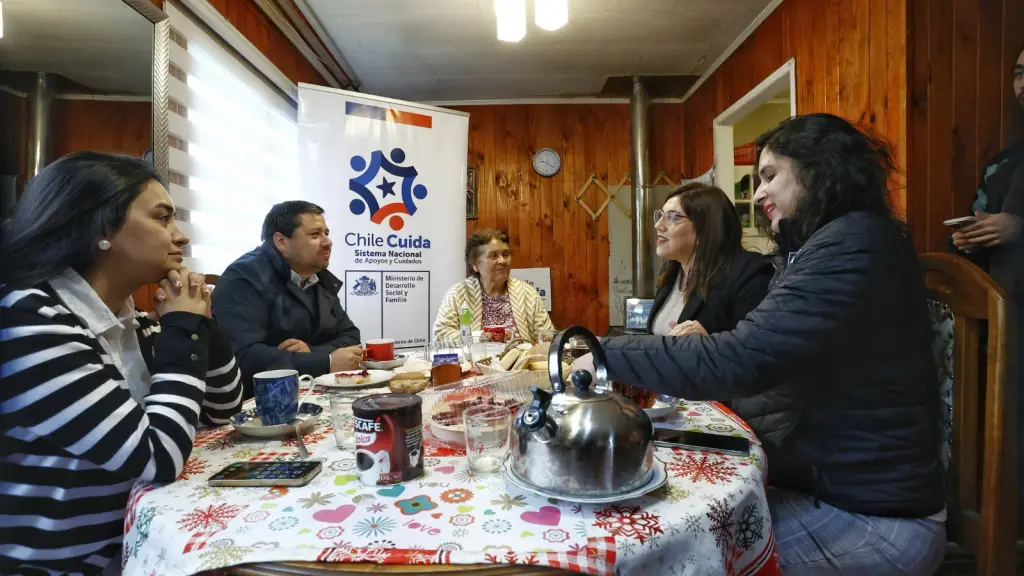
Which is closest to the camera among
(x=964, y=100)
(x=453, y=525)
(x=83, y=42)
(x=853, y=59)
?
(x=453, y=525)

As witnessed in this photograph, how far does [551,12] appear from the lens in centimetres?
226

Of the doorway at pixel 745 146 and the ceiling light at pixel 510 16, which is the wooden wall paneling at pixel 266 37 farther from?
the doorway at pixel 745 146

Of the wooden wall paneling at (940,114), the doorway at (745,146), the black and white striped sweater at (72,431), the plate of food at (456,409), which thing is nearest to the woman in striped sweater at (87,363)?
the black and white striped sweater at (72,431)

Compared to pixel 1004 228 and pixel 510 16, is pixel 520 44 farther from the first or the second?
pixel 1004 228

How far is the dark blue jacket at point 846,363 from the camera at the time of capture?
957 millimetres

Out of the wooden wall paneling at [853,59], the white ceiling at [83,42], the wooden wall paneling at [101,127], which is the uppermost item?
the wooden wall paneling at [853,59]

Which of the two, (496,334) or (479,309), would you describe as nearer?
(496,334)

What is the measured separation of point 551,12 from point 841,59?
1.33 metres

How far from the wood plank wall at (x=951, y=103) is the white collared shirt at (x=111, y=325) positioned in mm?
2426

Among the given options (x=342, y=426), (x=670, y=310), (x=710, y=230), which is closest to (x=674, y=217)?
(x=710, y=230)

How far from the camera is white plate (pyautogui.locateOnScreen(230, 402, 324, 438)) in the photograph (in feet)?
3.24

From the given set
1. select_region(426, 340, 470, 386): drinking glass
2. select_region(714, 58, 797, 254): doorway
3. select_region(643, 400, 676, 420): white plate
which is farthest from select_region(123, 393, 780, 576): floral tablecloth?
select_region(714, 58, 797, 254): doorway

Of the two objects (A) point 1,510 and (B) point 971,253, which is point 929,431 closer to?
(B) point 971,253

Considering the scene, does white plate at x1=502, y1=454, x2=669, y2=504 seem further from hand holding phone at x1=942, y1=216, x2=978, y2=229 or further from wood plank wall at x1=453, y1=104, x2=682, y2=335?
wood plank wall at x1=453, y1=104, x2=682, y2=335
